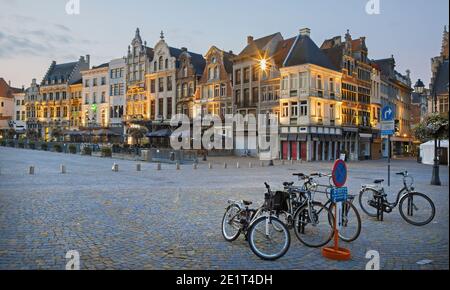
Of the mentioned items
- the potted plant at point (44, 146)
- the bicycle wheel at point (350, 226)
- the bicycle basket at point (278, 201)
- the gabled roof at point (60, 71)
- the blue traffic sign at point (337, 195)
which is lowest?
the bicycle wheel at point (350, 226)

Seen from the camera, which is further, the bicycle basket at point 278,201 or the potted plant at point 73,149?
the potted plant at point 73,149

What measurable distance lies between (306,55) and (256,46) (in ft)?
26.8

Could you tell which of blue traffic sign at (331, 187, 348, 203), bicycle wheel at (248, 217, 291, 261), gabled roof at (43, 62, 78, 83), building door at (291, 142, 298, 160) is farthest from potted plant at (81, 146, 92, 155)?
gabled roof at (43, 62, 78, 83)

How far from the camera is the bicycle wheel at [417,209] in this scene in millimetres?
8172

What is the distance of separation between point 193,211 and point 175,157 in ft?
74.5

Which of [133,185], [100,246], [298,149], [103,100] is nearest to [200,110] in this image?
[298,149]

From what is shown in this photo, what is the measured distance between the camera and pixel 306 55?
4022cm

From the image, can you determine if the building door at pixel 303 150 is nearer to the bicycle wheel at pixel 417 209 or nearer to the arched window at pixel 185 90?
the arched window at pixel 185 90

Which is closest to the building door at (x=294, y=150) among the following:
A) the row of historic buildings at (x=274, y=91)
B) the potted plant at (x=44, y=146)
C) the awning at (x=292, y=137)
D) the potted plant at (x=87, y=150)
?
the row of historic buildings at (x=274, y=91)

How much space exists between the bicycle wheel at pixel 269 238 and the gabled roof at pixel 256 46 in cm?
4059

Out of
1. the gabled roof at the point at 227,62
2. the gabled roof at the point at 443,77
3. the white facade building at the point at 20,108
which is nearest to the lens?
the gabled roof at the point at 443,77

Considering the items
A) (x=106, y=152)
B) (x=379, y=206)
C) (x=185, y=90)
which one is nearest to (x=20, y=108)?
(x=185, y=90)

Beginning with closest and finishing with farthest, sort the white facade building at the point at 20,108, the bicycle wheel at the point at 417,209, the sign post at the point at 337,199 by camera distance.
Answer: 1. the sign post at the point at 337,199
2. the bicycle wheel at the point at 417,209
3. the white facade building at the point at 20,108

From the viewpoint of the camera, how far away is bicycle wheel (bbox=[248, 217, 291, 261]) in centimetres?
573
